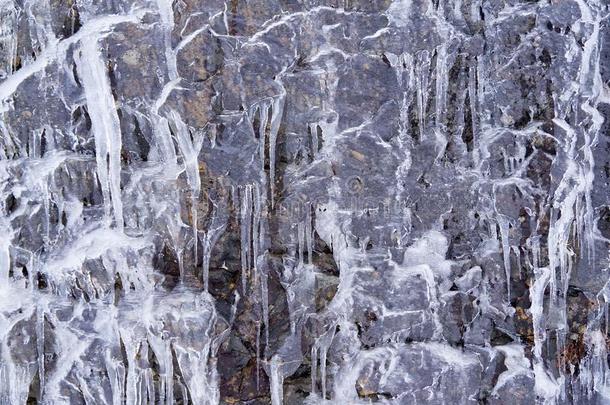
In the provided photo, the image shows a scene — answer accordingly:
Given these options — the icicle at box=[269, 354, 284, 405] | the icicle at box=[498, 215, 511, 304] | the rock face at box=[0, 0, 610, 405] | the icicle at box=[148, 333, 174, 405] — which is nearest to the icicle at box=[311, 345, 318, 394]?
the rock face at box=[0, 0, 610, 405]

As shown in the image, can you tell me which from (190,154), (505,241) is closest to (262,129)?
(190,154)

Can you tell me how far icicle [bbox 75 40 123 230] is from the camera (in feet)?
13.5

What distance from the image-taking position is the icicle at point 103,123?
411cm

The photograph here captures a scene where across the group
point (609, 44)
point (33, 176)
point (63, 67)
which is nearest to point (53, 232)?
point (33, 176)

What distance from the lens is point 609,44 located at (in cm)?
432

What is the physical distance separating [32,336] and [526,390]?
2.97 metres

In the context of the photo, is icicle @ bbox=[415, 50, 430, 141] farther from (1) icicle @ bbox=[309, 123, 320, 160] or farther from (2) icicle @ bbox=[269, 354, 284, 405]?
(2) icicle @ bbox=[269, 354, 284, 405]

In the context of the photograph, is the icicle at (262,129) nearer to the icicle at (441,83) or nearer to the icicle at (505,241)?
the icicle at (441,83)

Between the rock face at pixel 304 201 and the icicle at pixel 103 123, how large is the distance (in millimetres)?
13

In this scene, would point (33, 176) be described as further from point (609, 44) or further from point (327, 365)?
point (609, 44)

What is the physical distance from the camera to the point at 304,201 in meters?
4.26

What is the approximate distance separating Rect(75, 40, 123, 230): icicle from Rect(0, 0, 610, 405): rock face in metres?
0.01

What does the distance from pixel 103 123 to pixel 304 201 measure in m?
1.27

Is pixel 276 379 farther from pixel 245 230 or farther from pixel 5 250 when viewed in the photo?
pixel 5 250
